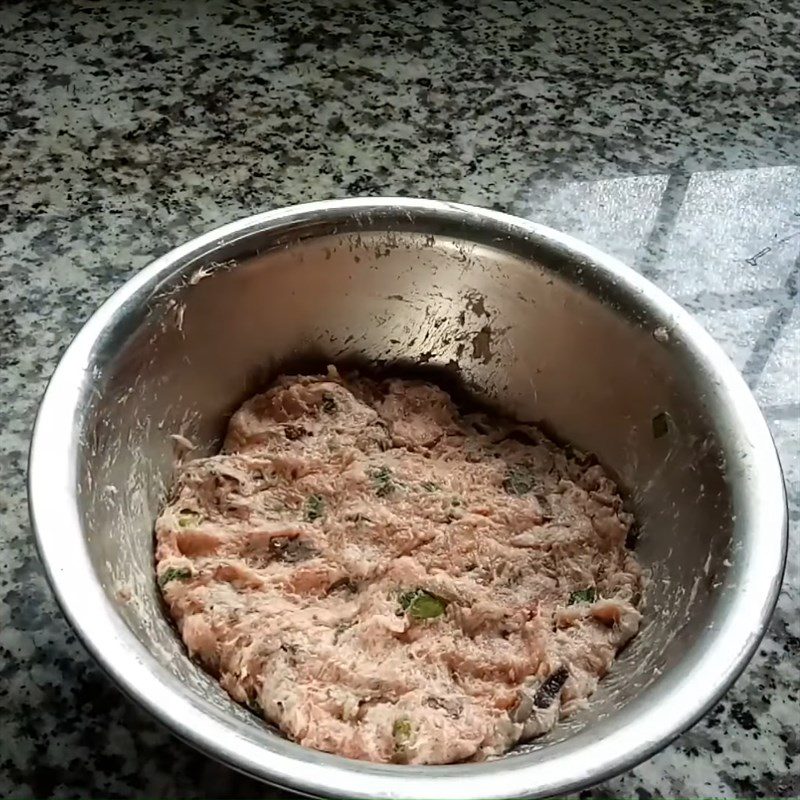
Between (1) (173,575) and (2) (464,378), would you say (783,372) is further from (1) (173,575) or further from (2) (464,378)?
(1) (173,575)

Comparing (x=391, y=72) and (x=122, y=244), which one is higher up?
(x=391, y=72)

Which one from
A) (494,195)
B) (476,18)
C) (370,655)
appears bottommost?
(370,655)

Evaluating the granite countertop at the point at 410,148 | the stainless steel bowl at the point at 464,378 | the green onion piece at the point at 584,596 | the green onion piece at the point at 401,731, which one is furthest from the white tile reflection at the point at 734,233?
the green onion piece at the point at 401,731

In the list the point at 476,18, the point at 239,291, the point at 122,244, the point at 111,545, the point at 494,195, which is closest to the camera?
the point at 111,545

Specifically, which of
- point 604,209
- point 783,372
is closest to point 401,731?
point 783,372

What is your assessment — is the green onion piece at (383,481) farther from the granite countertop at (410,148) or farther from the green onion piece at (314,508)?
the granite countertop at (410,148)

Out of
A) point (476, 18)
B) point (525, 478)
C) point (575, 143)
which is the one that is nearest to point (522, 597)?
point (525, 478)

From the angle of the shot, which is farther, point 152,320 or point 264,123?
point 264,123

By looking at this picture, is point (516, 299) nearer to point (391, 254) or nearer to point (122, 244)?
point (391, 254)

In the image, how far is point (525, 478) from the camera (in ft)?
3.21

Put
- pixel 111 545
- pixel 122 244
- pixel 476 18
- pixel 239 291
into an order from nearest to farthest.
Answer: pixel 111 545 → pixel 239 291 → pixel 122 244 → pixel 476 18

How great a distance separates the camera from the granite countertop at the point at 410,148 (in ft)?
3.52

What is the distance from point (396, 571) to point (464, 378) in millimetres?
288

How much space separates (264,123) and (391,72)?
0.25m
